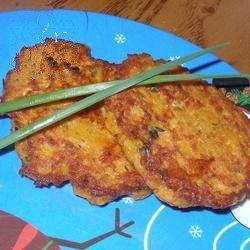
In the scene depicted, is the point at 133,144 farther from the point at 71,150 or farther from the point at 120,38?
the point at 120,38

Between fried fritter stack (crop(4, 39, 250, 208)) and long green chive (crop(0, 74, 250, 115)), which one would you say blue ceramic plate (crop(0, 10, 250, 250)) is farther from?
long green chive (crop(0, 74, 250, 115))

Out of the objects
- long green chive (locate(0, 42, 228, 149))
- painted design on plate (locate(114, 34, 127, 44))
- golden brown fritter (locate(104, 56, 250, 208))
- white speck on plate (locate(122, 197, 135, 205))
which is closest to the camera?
long green chive (locate(0, 42, 228, 149))

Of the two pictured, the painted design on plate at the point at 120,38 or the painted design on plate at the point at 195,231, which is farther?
the painted design on plate at the point at 120,38

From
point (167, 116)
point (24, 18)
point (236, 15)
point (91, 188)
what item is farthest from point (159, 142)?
point (236, 15)

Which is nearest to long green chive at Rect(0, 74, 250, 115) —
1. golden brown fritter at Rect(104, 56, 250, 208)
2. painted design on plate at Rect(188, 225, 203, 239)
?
golden brown fritter at Rect(104, 56, 250, 208)

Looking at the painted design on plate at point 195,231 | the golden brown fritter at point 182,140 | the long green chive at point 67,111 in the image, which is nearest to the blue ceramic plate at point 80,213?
the painted design on plate at point 195,231

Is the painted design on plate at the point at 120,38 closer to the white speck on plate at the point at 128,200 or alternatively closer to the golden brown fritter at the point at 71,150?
the golden brown fritter at the point at 71,150
